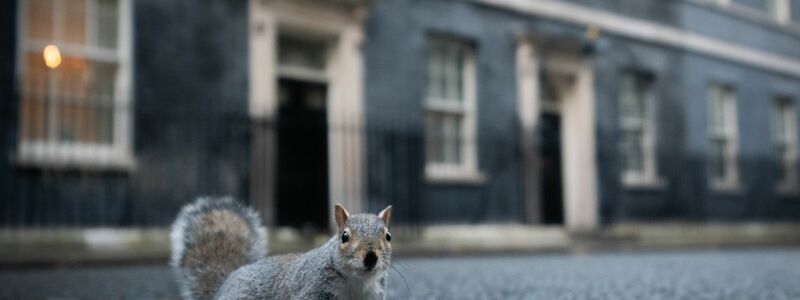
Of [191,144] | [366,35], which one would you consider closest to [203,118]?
[191,144]

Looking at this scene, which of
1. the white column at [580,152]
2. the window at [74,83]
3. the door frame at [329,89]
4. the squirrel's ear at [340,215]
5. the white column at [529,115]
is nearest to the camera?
the squirrel's ear at [340,215]

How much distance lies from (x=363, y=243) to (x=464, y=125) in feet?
33.4

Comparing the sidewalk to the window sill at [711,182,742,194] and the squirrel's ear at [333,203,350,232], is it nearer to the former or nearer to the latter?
the window sill at [711,182,742,194]

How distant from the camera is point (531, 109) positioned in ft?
42.8

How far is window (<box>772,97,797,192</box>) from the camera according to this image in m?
18.5

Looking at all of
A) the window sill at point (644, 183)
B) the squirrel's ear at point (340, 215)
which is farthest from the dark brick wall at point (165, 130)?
the window sill at point (644, 183)

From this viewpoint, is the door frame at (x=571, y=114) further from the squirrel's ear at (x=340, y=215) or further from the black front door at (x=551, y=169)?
the squirrel's ear at (x=340, y=215)

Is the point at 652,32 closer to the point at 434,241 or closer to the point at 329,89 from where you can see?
the point at 434,241

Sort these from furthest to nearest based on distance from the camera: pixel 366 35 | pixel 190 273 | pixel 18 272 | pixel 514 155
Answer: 1. pixel 514 155
2. pixel 366 35
3. pixel 18 272
4. pixel 190 273

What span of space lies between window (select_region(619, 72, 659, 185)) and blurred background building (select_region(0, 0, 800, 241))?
4cm

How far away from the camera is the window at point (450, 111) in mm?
11844

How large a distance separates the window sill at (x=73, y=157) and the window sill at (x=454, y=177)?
4371mm

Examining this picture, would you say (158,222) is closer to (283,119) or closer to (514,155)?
(283,119)

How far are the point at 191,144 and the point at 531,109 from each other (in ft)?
19.6
